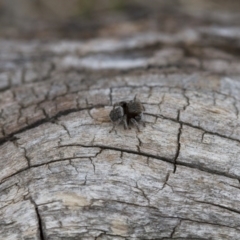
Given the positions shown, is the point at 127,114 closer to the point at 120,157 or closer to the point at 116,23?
the point at 120,157

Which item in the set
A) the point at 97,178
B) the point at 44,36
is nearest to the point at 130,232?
the point at 97,178

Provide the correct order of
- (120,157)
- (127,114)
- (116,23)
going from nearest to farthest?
1. (120,157)
2. (127,114)
3. (116,23)

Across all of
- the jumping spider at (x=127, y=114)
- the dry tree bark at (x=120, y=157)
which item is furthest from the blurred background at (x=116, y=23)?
the jumping spider at (x=127, y=114)

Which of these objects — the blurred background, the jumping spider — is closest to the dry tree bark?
the jumping spider

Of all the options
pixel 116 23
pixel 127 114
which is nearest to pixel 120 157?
pixel 127 114

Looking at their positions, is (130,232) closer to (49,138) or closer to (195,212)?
(195,212)

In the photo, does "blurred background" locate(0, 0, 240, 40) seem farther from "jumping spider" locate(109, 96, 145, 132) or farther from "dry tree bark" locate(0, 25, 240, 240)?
"jumping spider" locate(109, 96, 145, 132)
